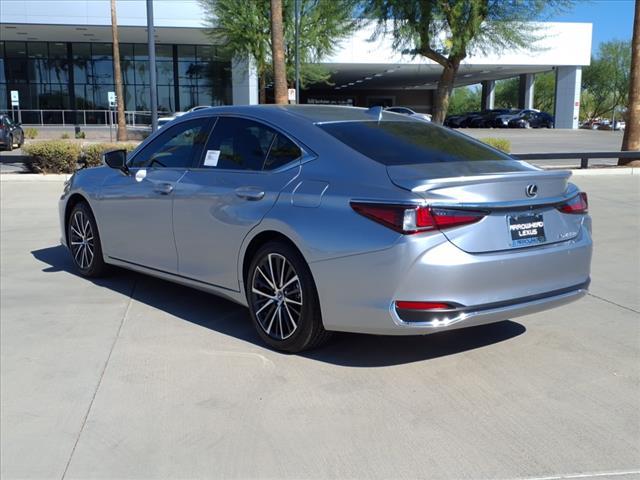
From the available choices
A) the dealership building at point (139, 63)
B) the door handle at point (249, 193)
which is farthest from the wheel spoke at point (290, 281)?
the dealership building at point (139, 63)

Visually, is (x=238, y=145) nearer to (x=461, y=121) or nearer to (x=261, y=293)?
(x=261, y=293)

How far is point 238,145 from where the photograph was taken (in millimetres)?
5148

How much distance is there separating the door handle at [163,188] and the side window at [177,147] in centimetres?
19

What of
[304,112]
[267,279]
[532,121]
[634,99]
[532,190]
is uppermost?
[634,99]

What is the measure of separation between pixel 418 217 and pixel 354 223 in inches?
16.1

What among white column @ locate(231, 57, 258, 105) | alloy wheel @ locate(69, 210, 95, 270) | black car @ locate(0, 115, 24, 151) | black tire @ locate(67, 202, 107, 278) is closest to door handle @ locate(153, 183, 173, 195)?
black tire @ locate(67, 202, 107, 278)

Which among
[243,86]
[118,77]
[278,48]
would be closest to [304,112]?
[278,48]

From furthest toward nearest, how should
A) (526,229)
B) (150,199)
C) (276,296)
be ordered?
(150,199)
(276,296)
(526,229)

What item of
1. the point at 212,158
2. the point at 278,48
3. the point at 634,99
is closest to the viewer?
the point at 212,158

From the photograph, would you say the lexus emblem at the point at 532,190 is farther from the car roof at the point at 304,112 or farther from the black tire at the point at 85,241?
the black tire at the point at 85,241

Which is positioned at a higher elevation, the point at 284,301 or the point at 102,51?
the point at 102,51

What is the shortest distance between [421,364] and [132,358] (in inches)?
78.4

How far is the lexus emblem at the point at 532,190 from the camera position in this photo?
4.20 metres

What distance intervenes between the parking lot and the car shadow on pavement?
2 cm
